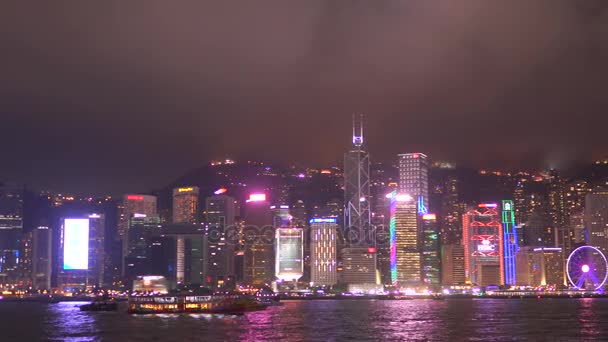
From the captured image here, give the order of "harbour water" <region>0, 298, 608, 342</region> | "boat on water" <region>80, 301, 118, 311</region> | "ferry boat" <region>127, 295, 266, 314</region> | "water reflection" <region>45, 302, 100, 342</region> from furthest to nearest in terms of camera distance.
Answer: "boat on water" <region>80, 301, 118, 311</region>
"ferry boat" <region>127, 295, 266, 314</region>
"water reflection" <region>45, 302, 100, 342</region>
"harbour water" <region>0, 298, 608, 342</region>

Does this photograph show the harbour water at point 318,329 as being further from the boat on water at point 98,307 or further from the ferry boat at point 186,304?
the boat on water at point 98,307

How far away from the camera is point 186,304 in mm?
129250

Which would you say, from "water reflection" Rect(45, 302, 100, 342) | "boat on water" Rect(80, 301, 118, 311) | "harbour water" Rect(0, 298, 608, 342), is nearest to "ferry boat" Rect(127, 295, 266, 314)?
"boat on water" Rect(80, 301, 118, 311)

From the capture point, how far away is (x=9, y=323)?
105750mm

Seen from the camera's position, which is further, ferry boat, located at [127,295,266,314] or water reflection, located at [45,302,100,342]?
ferry boat, located at [127,295,266,314]

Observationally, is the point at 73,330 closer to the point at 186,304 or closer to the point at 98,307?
the point at 186,304

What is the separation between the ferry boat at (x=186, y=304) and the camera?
128m

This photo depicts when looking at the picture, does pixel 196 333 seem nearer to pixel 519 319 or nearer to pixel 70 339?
pixel 70 339

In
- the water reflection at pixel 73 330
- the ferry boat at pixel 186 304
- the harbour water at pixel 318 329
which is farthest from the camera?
the ferry boat at pixel 186 304

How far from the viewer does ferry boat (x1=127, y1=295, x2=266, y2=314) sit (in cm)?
12812

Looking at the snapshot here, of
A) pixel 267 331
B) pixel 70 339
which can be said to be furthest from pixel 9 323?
pixel 267 331

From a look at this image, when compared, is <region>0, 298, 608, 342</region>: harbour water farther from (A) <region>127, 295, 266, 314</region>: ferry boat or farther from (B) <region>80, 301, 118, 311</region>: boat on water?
(B) <region>80, 301, 118, 311</region>: boat on water

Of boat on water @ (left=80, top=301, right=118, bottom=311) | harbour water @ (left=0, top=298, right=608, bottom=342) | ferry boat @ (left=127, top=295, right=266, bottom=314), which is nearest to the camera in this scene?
harbour water @ (left=0, top=298, right=608, bottom=342)

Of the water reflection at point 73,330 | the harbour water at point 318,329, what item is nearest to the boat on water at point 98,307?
the water reflection at point 73,330
